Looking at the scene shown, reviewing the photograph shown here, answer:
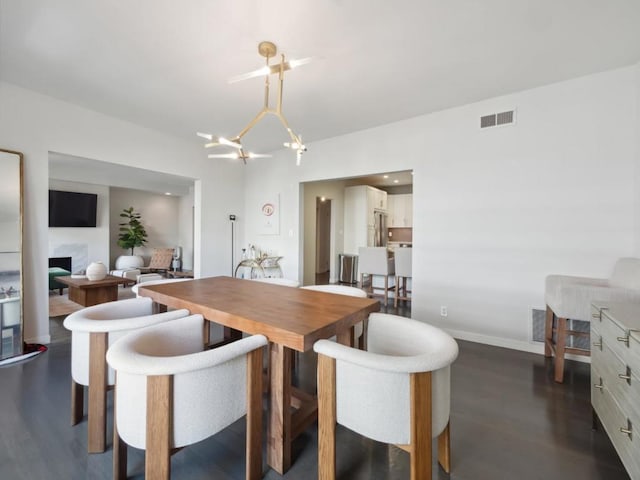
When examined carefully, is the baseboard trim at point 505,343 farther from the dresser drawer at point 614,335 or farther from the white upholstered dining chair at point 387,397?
the white upholstered dining chair at point 387,397

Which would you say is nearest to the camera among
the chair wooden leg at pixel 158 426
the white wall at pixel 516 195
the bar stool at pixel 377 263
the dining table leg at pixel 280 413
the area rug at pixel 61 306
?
the chair wooden leg at pixel 158 426

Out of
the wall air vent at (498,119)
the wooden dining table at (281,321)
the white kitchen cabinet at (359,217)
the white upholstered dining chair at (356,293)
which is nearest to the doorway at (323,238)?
the white kitchen cabinet at (359,217)

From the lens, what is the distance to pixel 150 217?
819 cm

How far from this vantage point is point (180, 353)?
148cm

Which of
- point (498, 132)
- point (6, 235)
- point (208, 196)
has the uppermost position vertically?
point (498, 132)

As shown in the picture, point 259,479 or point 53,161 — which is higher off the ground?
point 53,161

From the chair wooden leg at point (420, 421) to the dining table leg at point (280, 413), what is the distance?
1.95 feet

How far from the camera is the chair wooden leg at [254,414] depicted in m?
1.26

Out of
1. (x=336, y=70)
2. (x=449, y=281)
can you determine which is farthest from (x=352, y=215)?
(x=336, y=70)

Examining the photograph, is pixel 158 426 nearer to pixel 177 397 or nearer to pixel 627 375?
pixel 177 397

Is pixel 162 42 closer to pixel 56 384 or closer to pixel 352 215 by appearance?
pixel 56 384

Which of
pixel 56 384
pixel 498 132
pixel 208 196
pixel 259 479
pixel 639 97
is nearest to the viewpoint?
pixel 259 479

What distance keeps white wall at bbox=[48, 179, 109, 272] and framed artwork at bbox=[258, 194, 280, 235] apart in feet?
14.8

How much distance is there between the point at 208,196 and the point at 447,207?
11.9ft
